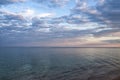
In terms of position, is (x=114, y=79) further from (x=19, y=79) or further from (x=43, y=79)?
(x=19, y=79)

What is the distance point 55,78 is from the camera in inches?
1364

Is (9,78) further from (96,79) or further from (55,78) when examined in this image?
(96,79)

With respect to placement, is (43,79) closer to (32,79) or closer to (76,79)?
(32,79)

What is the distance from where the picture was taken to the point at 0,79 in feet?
120

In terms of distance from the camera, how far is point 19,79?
35.2m

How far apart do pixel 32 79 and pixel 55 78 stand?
485 cm

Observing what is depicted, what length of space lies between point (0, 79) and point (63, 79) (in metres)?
14.4

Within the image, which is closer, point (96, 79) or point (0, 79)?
point (96, 79)

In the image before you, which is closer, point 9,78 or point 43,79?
point 43,79

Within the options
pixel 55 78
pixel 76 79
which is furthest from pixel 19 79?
pixel 76 79

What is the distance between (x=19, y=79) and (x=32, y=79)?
2.94 metres

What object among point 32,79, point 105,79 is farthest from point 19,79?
point 105,79

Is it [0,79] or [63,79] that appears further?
[0,79]

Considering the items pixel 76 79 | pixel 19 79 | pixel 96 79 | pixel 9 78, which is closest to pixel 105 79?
pixel 96 79
